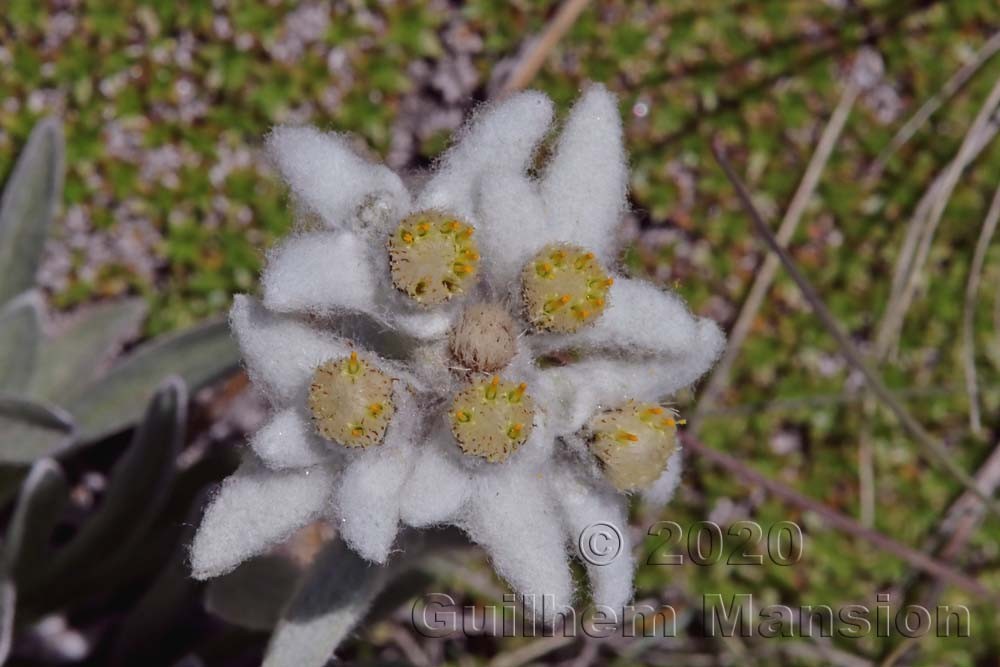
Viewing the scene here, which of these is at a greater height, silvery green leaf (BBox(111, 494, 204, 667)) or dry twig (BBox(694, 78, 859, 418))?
dry twig (BBox(694, 78, 859, 418))

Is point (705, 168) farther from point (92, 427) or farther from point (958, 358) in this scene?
point (92, 427)

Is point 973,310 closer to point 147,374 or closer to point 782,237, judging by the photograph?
point 782,237

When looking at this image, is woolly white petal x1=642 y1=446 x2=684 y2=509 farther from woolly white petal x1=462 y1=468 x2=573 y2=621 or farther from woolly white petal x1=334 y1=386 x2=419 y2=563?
woolly white petal x1=334 y1=386 x2=419 y2=563

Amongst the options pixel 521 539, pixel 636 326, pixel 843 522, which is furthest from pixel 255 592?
pixel 843 522

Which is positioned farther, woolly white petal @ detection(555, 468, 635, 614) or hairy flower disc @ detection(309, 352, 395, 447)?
woolly white petal @ detection(555, 468, 635, 614)

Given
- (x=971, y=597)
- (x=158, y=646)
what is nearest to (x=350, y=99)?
(x=158, y=646)

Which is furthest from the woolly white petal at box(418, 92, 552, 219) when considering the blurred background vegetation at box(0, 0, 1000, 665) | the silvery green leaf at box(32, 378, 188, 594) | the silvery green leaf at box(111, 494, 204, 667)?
the blurred background vegetation at box(0, 0, 1000, 665)
